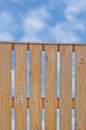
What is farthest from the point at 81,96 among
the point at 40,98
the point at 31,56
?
the point at 31,56

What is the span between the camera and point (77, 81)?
5531 mm

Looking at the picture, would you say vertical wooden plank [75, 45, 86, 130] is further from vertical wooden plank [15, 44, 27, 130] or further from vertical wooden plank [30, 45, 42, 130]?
vertical wooden plank [15, 44, 27, 130]

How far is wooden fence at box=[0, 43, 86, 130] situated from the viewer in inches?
214

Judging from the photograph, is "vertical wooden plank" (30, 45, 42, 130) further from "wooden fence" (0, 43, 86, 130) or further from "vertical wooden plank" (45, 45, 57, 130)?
"vertical wooden plank" (45, 45, 57, 130)

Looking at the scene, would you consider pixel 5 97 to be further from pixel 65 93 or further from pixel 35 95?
pixel 65 93

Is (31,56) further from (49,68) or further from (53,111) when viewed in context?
(53,111)

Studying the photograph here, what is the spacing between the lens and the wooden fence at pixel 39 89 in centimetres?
544

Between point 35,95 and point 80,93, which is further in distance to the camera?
point 80,93

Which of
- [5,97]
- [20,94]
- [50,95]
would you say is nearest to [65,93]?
[50,95]

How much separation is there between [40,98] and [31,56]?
2.11 ft

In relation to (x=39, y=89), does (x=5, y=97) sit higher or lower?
lower

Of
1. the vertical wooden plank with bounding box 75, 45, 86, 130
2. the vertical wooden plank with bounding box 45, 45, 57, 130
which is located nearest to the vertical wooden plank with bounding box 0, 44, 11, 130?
the vertical wooden plank with bounding box 45, 45, 57, 130

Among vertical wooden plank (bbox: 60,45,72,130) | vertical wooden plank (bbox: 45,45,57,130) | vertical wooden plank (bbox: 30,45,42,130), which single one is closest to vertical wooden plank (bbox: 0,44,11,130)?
vertical wooden plank (bbox: 30,45,42,130)

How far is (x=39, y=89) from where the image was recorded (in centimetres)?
544
